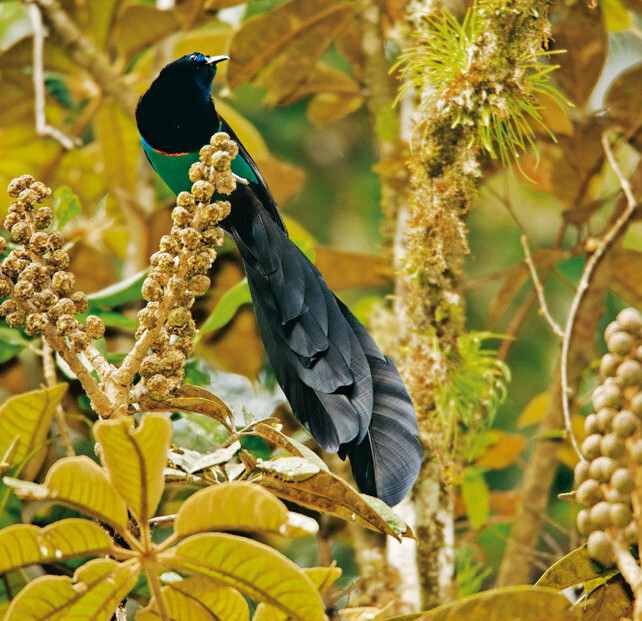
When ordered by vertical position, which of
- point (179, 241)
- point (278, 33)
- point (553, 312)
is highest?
point (278, 33)

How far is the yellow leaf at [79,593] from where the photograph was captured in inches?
37.9

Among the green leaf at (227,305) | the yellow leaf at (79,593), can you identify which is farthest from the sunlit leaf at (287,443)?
the green leaf at (227,305)

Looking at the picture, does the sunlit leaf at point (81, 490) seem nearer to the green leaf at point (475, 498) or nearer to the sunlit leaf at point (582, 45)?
the green leaf at point (475, 498)

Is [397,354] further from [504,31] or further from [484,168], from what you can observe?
[504,31]

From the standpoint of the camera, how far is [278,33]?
2.31m

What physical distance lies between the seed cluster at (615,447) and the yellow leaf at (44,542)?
57 cm

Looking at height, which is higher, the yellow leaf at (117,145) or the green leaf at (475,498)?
the yellow leaf at (117,145)

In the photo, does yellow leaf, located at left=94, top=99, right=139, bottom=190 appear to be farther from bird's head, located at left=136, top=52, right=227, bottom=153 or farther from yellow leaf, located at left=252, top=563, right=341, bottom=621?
yellow leaf, located at left=252, top=563, right=341, bottom=621

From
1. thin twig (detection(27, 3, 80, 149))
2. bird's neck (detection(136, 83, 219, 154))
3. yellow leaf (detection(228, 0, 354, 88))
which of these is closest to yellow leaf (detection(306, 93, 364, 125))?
yellow leaf (detection(228, 0, 354, 88))

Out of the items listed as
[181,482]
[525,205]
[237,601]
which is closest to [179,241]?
[181,482]

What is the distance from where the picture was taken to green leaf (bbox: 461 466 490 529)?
88.8 inches

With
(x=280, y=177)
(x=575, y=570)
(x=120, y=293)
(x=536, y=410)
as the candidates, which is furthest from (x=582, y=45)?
(x=575, y=570)

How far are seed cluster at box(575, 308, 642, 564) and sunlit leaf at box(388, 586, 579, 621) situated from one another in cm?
11

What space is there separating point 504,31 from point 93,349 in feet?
2.94
